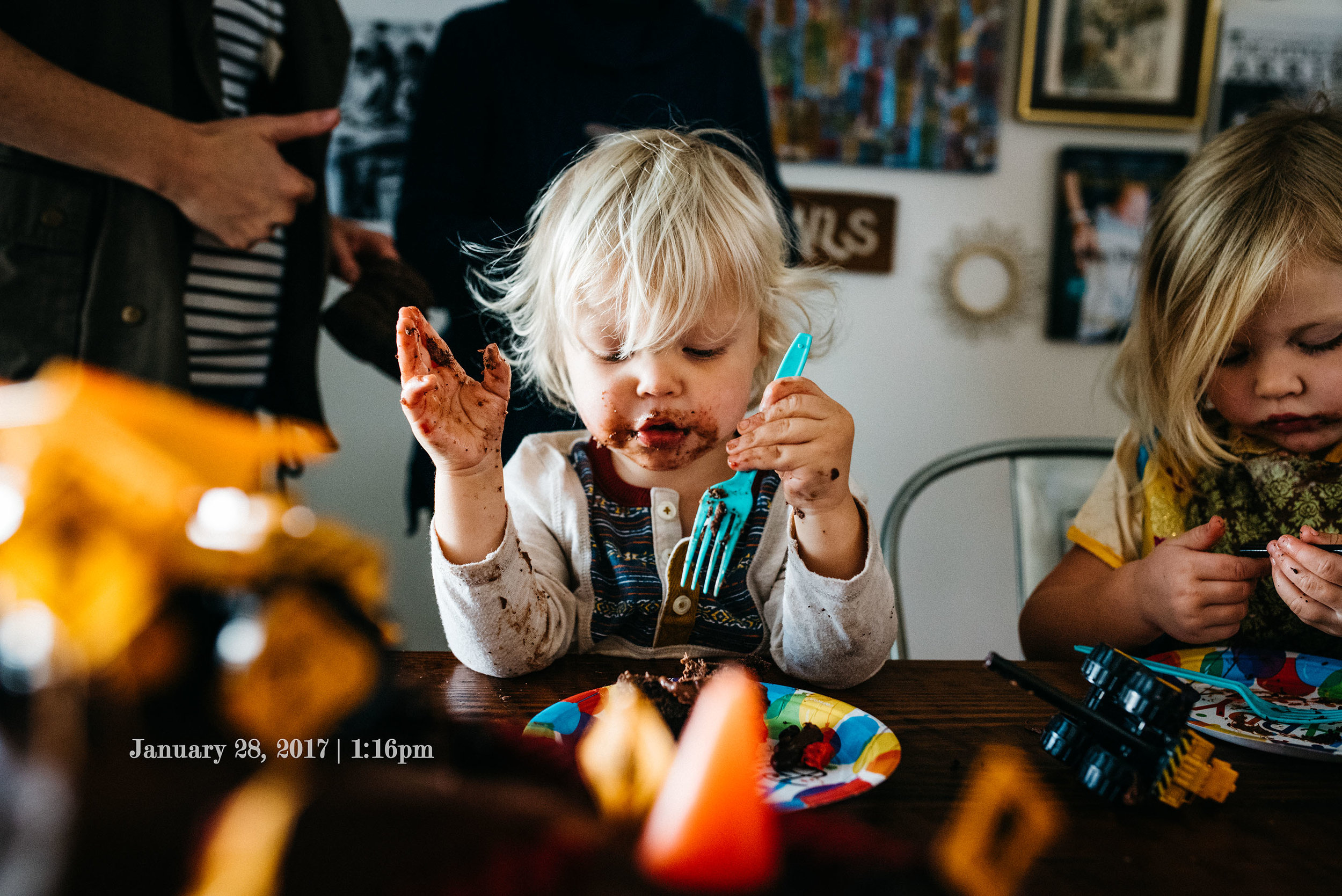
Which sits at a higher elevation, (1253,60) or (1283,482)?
(1253,60)

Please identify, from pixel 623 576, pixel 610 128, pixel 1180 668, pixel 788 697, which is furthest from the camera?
pixel 610 128

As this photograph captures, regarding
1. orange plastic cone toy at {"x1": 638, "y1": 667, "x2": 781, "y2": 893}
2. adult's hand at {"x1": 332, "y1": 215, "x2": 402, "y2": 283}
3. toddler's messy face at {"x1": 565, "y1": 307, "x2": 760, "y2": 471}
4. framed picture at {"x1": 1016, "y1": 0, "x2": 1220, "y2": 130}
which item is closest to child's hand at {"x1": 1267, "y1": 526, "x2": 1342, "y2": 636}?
toddler's messy face at {"x1": 565, "y1": 307, "x2": 760, "y2": 471}

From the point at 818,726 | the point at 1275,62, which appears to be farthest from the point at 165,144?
the point at 1275,62

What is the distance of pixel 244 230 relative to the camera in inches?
42.4

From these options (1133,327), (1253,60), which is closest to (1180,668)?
(1133,327)

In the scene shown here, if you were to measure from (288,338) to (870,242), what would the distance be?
135 cm

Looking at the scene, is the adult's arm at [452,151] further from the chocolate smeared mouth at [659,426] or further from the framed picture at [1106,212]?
the framed picture at [1106,212]

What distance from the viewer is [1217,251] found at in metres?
1.00

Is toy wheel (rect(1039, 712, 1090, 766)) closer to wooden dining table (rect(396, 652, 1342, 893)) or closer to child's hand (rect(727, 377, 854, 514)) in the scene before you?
wooden dining table (rect(396, 652, 1342, 893))

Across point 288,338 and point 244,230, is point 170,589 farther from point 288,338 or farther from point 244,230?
point 288,338

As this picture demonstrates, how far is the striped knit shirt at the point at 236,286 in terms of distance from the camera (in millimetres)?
1144

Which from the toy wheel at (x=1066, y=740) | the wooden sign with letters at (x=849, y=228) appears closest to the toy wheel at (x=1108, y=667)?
the toy wheel at (x=1066, y=740)

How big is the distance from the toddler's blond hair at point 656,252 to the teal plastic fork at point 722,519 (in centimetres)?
13

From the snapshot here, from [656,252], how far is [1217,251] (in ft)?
2.22
